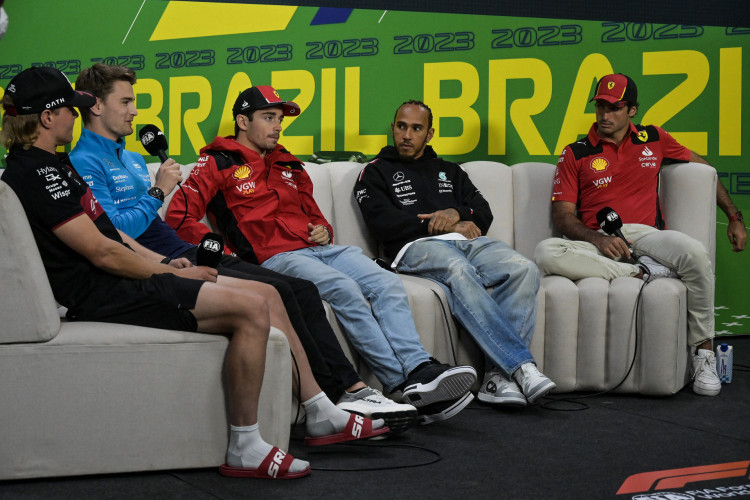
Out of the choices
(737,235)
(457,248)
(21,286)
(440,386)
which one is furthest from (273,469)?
(737,235)

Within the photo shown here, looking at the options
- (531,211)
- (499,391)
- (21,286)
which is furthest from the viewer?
(531,211)

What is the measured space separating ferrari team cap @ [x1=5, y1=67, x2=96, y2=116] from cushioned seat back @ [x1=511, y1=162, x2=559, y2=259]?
2.36 metres

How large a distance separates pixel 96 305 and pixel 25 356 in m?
0.25

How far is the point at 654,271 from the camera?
3789mm

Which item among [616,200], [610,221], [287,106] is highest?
[287,106]

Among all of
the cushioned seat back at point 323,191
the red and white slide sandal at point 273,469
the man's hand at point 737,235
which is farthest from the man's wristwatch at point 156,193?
the man's hand at point 737,235

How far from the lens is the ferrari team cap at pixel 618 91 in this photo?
13.8ft

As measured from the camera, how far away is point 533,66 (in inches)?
193

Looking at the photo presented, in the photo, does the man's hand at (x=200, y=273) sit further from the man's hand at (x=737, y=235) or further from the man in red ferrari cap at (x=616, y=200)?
the man's hand at (x=737, y=235)

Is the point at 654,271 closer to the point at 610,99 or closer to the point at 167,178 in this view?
the point at 610,99

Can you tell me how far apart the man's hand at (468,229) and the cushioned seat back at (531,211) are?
1.30 feet

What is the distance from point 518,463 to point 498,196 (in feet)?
6.09

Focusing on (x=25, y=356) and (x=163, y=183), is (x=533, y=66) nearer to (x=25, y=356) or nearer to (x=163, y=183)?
(x=163, y=183)

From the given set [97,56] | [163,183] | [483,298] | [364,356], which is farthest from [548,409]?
[97,56]
